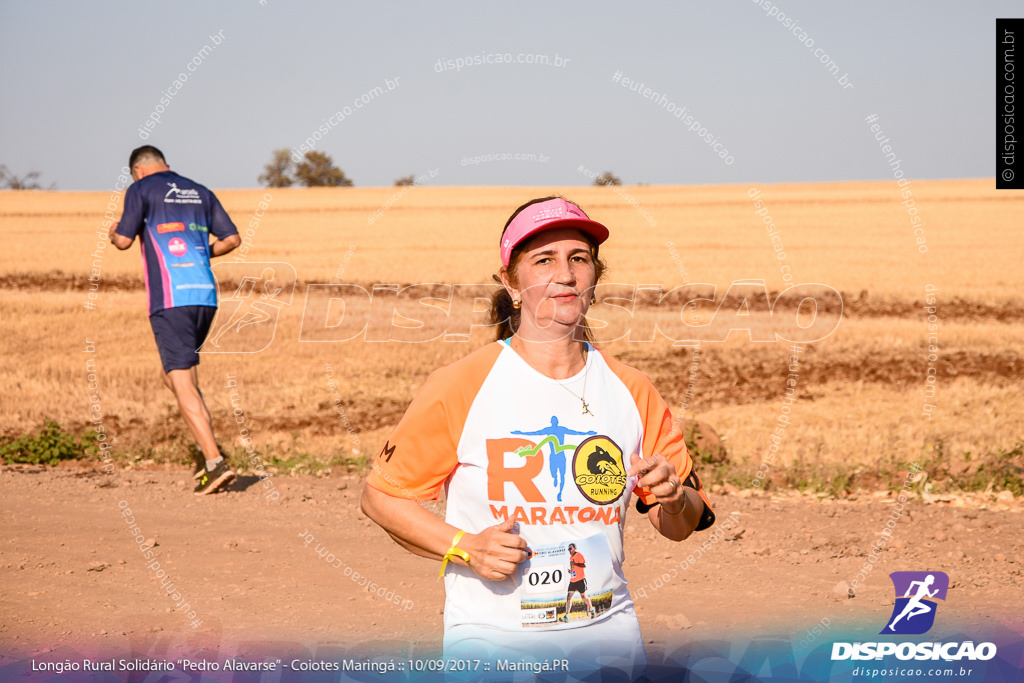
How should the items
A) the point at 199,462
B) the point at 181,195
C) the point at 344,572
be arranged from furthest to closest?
the point at 199,462 → the point at 181,195 → the point at 344,572

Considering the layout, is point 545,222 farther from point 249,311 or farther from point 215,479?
point 249,311

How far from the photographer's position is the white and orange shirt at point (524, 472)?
269 cm

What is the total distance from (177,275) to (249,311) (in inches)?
512

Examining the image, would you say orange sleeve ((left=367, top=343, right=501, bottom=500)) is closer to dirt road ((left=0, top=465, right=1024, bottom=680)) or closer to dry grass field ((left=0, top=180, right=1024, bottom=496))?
dirt road ((left=0, top=465, right=1024, bottom=680))

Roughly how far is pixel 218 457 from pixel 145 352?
9.35 meters

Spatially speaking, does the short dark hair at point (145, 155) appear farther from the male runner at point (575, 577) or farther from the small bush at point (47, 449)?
the male runner at point (575, 577)

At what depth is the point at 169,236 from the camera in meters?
7.10

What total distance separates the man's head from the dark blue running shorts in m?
Answer: 1.06

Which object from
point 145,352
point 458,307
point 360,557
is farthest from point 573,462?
point 458,307

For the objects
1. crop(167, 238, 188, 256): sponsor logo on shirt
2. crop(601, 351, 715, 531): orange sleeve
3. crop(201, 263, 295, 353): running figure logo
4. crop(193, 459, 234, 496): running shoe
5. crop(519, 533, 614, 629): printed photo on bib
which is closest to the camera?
crop(519, 533, 614, 629): printed photo on bib

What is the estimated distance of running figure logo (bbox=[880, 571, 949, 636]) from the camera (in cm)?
483

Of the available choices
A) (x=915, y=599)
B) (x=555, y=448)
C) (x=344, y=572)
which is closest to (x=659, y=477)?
(x=555, y=448)

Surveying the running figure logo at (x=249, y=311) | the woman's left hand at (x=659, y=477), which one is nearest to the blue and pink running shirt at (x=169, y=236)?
the woman's left hand at (x=659, y=477)

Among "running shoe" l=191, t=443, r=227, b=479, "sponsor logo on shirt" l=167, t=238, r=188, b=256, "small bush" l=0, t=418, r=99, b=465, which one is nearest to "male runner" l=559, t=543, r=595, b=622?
"running shoe" l=191, t=443, r=227, b=479
